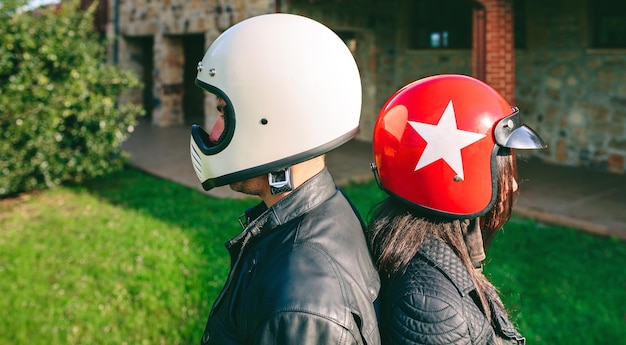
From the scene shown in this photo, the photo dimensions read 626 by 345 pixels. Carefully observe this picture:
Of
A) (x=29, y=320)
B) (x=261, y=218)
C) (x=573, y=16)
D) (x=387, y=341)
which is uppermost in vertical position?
(x=573, y=16)

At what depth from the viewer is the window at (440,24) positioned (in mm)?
9508

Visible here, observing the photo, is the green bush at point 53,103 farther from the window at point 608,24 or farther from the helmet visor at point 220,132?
the window at point 608,24

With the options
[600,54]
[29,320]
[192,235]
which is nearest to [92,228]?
[192,235]

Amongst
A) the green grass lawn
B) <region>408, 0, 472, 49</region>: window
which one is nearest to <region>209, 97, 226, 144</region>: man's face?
the green grass lawn

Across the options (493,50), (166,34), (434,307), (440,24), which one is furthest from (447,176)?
(166,34)

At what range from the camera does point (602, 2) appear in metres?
7.93

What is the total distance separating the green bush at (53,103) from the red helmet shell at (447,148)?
5957 mm

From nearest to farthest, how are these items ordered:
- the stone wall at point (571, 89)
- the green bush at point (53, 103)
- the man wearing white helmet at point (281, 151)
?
1. the man wearing white helmet at point (281, 151)
2. the green bush at point (53, 103)
3. the stone wall at point (571, 89)

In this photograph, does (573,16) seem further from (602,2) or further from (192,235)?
(192,235)

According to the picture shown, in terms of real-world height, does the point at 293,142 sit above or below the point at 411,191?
above

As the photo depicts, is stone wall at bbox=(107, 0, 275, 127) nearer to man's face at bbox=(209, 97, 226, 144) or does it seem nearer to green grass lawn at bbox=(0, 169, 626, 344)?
green grass lawn at bbox=(0, 169, 626, 344)

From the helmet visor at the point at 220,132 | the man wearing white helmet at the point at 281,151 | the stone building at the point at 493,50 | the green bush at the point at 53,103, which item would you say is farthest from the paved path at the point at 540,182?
the helmet visor at the point at 220,132

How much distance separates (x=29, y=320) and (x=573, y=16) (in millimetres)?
7360

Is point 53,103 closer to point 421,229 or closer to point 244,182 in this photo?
point 244,182
